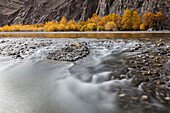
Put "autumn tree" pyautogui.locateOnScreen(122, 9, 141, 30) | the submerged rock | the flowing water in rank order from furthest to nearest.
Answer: "autumn tree" pyautogui.locateOnScreen(122, 9, 141, 30)
the submerged rock
the flowing water

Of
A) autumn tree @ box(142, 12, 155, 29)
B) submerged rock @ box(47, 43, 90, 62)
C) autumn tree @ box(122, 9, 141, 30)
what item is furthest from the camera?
autumn tree @ box(122, 9, 141, 30)

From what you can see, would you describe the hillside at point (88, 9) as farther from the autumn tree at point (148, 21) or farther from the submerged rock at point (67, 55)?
the submerged rock at point (67, 55)

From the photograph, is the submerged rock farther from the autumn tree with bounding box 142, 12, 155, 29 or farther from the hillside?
the hillside

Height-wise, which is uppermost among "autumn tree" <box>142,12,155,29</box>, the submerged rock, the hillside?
the hillside

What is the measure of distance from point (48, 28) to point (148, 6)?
6800 cm

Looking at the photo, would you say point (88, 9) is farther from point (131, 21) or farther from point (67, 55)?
point (67, 55)

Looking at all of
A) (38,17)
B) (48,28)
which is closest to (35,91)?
(48,28)

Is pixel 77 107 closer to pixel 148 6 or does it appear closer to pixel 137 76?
pixel 137 76

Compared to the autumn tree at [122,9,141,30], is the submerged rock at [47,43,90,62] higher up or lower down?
lower down

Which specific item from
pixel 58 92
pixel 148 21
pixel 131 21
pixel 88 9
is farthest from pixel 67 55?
pixel 88 9

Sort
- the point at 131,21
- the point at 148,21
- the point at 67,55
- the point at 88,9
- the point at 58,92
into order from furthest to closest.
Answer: the point at 88,9
the point at 131,21
the point at 148,21
the point at 67,55
the point at 58,92

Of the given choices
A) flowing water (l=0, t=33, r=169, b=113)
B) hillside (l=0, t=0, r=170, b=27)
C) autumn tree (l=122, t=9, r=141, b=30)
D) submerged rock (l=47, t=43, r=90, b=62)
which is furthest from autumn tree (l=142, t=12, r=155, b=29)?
flowing water (l=0, t=33, r=169, b=113)

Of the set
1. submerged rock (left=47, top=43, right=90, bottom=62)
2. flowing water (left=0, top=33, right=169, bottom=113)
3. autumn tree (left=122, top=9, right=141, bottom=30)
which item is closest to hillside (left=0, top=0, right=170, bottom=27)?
autumn tree (left=122, top=9, right=141, bottom=30)

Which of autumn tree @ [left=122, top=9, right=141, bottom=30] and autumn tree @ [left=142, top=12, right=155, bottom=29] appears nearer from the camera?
autumn tree @ [left=142, top=12, right=155, bottom=29]
